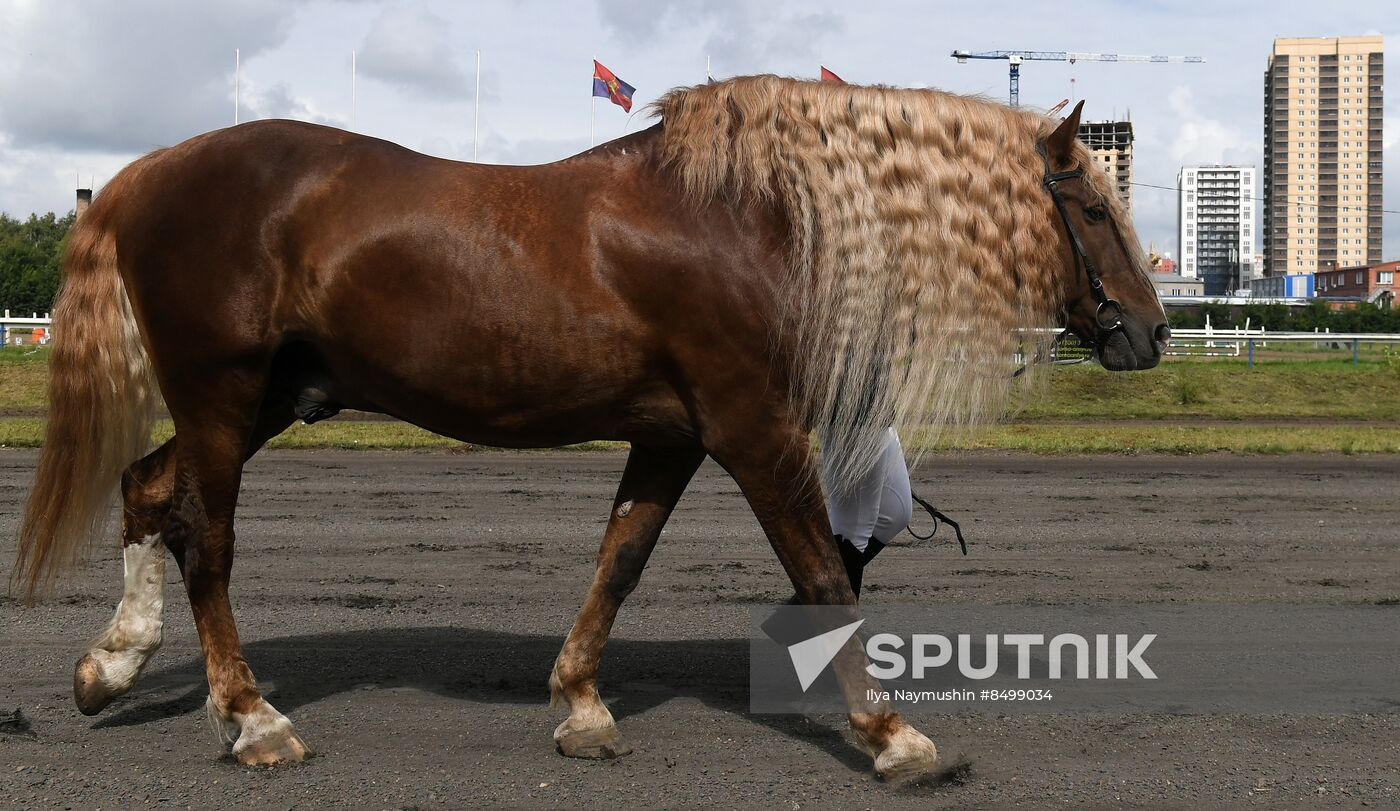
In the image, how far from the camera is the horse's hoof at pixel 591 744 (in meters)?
3.80

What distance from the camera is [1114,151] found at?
4.75m

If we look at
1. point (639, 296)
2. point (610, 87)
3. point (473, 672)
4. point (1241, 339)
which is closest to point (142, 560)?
point (473, 672)

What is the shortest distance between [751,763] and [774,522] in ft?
2.45

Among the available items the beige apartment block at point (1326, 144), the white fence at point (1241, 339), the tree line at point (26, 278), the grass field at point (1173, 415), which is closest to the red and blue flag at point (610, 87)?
the grass field at point (1173, 415)

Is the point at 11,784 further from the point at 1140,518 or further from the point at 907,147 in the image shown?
the point at 1140,518

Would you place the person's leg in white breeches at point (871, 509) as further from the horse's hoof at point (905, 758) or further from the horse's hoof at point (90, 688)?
the horse's hoof at point (90, 688)

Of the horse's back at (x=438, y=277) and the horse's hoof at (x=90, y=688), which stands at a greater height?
the horse's back at (x=438, y=277)

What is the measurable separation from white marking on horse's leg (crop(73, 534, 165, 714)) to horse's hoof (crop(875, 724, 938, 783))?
2563 millimetres

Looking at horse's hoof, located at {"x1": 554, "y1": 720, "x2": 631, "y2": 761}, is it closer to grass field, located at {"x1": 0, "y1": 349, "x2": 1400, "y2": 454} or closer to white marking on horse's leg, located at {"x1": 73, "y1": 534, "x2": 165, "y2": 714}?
white marking on horse's leg, located at {"x1": 73, "y1": 534, "x2": 165, "y2": 714}

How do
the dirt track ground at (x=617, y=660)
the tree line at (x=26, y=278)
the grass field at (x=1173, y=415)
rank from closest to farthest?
the dirt track ground at (x=617, y=660) → the grass field at (x=1173, y=415) → the tree line at (x=26, y=278)

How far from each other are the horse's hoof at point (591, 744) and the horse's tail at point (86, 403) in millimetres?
1920

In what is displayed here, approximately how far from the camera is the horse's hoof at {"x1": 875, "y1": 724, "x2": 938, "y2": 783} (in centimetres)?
354

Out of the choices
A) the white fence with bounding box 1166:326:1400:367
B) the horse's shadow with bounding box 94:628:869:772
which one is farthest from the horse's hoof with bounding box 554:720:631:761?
the white fence with bounding box 1166:326:1400:367

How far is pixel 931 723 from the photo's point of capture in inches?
164
